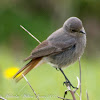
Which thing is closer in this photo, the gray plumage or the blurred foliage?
the gray plumage

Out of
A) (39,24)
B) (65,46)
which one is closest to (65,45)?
(65,46)

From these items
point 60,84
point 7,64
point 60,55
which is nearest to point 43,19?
point 7,64

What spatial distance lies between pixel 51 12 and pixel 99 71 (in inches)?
169


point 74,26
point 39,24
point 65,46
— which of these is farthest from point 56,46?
point 39,24

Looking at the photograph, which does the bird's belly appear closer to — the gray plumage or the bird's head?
the gray plumage

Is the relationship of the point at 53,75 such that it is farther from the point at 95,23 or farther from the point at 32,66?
the point at 95,23

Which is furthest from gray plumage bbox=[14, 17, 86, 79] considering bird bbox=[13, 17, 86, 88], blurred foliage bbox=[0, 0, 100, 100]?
blurred foliage bbox=[0, 0, 100, 100]

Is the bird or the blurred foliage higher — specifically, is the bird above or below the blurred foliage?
above

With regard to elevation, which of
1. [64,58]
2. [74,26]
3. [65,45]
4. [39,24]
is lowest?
[39,24]

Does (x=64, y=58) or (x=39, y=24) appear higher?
(x=64, y=58)

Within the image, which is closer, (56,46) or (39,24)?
(56,46)

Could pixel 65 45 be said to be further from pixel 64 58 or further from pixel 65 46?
pixel 64 58

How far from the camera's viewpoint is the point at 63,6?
11.6m

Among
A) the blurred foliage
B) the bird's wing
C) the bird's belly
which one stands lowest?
the blurred foliage
